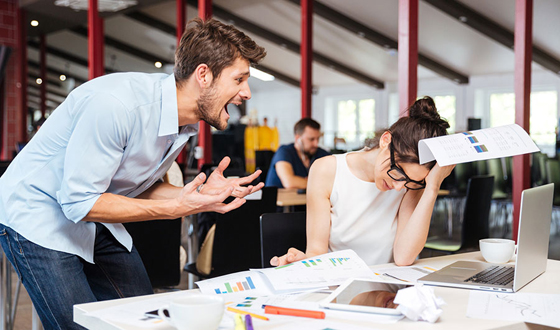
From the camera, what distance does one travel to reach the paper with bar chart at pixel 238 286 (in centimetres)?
136

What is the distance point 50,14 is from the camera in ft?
32.7

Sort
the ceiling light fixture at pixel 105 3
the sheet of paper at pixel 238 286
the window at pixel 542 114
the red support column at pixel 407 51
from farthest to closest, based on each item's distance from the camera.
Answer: the window at pixel 542 114
the ceiling light fixture at pixel 105 3
the red support column at pixel 407 51
the sheet of paper at pixel 238 286

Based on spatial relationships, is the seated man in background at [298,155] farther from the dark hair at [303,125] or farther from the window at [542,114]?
the window at [542,114]

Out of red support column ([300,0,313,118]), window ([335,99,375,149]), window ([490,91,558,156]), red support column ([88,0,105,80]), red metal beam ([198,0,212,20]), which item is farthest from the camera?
window ([335,99,375,149])

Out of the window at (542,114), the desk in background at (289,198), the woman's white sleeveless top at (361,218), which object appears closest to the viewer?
the woman's white sleeveless top at (361,218)

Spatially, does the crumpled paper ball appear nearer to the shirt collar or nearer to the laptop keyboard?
the laptop keyboard

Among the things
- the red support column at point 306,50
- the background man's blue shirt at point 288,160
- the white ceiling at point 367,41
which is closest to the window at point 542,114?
the white ceiling at point 367,41

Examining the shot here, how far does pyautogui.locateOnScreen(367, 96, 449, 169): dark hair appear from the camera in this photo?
177 centimetres

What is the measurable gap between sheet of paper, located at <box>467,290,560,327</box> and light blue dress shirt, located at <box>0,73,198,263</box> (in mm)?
910

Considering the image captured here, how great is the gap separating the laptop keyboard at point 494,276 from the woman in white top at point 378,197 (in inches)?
9.5

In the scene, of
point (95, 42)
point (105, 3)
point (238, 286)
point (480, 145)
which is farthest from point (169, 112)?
point (95, 42)

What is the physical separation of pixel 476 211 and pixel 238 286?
8.62ft

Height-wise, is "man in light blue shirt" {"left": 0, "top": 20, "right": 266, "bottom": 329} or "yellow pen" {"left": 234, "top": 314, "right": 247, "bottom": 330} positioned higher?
"man in light blue shirt" {"left": 0, "top": 20, "right": 266, "bottom": 329}

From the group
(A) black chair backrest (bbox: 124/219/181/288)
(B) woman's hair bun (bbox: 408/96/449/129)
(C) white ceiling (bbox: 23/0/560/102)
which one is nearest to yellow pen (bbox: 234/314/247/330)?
(B) woman's hair bun (bbox: 408/96/449/129)
